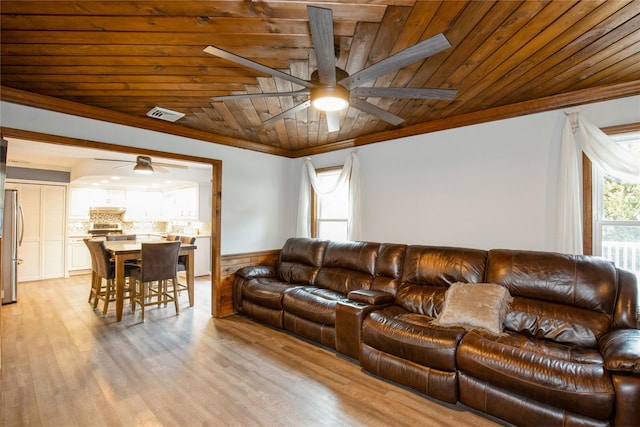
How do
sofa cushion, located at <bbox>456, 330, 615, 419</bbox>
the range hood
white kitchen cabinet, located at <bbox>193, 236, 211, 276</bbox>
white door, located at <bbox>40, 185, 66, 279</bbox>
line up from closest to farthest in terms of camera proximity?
sofa cushion, located at <bbox>456, 330, 615, 419</bbox> < white door, located at <bbox>40, 185, 66, 279</bbox> < white kitchen cabinet, located at <bbox>193, 236, 211, 276</bbox> < the range hood

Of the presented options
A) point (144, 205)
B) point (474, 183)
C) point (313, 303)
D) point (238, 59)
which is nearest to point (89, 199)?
point (144, 205)

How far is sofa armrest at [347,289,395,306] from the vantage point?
309 cm

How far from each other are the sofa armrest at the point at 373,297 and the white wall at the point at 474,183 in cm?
99

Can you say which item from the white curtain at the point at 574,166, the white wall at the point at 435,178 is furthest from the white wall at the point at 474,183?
the white curtain at the point at 574,166

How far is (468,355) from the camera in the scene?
218 cm

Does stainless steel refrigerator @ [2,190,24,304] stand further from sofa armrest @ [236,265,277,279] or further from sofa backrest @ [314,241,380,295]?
sofa backrest @ [314,241,380,295]

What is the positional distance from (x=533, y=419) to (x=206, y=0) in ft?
10.5

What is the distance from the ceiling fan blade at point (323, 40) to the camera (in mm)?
1375

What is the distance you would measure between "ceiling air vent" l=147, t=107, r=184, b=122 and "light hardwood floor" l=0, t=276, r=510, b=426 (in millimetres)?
2608

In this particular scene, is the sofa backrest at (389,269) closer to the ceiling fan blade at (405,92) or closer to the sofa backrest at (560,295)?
the sofa backrest at (560,295)

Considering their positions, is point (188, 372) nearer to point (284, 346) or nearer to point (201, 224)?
point (284, 346)

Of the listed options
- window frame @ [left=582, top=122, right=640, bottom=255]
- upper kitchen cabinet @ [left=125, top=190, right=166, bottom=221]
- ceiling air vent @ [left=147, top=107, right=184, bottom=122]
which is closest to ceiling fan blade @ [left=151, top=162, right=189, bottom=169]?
ceiling air vent @ [left=147, top=107, right=184, bottom=122]

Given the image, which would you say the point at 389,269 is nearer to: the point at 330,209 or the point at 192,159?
the point at 330,209

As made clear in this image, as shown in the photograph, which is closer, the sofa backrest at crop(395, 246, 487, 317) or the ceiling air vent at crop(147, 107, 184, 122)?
the sofa backrest at crop(395, 246, 487, 317)
